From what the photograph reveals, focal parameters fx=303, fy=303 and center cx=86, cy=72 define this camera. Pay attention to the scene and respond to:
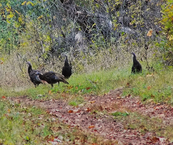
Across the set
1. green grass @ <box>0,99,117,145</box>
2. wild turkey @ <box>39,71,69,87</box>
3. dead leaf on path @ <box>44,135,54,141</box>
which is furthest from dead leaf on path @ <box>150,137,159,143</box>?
wild turkey @ <box>39,71,69,87</box>

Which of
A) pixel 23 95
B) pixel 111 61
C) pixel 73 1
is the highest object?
pixel 73 1

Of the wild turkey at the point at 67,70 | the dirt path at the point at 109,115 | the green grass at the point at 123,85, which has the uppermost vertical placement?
the wild turkey at the point at 67,70

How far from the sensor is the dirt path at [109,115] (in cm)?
652

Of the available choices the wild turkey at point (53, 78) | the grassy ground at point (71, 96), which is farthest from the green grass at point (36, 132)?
the wild turkey at point (53, 78)

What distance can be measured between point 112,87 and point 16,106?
435 cm

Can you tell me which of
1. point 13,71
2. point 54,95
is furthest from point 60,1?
point 54,95

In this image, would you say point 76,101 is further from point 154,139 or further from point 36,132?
point 154,139

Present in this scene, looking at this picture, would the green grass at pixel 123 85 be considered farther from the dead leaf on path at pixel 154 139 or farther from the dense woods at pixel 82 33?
the dense woods at pixel 82 33

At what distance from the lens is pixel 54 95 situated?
1210cm

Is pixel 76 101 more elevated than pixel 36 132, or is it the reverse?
pixel 36 132

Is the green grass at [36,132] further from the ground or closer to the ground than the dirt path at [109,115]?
further from the ground

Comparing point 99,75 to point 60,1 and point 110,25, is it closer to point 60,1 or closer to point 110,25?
point 110,25

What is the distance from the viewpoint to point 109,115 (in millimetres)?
8516

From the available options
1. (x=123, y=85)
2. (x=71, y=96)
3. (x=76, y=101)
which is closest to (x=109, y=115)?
(x=76, y=101)
